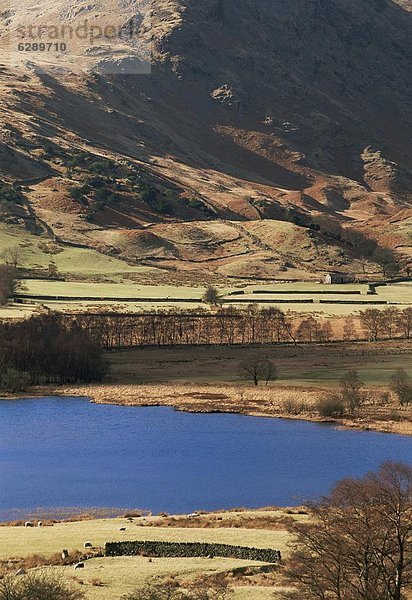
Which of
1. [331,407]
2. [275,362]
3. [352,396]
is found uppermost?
[275,362]

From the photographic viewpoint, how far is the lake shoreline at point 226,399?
329ft

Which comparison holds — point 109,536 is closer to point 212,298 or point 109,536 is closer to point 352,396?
point 352,396

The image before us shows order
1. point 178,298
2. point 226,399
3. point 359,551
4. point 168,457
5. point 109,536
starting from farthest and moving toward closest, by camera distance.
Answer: point 178,298 < point 226,399 < point 168,457 < point 109,536 < point 359,551

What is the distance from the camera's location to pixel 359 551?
40.1m

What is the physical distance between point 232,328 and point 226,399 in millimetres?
42233

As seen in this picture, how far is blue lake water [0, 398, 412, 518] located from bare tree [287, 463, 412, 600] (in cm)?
2716

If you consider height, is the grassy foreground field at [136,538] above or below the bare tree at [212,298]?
below

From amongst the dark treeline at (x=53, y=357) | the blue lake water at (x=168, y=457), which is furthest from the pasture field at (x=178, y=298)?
the blue lake water at (x=168, y=457)

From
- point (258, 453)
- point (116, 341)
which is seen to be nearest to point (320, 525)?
point (258, 453)

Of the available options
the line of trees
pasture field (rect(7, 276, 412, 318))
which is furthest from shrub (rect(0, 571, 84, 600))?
pasture field (rect(7, 276, 412, 318))

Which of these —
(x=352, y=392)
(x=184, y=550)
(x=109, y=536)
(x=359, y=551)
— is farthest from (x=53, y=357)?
(x=359, y=551)

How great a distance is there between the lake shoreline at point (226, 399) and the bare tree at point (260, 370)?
96.7 inches

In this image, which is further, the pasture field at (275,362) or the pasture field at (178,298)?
the pasture field at (178,298)

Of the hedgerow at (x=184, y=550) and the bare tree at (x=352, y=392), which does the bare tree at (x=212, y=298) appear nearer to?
the bare tree at (x=352, y=392)
